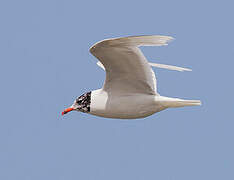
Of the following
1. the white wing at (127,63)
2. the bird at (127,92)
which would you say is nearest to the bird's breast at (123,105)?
the bird at (127,92)

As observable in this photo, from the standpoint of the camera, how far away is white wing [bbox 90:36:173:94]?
927 cm

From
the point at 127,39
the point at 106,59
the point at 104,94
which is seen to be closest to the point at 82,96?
the point at 104,94

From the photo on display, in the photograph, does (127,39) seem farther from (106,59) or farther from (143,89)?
(143,89)

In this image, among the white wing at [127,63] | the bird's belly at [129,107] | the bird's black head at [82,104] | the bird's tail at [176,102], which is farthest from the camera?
the bird's black head at [82,104]

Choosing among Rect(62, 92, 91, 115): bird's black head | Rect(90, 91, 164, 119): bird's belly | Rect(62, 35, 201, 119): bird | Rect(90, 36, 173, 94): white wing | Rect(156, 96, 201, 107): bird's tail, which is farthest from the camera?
Rect(62, 92, 91, 115): bird's black head

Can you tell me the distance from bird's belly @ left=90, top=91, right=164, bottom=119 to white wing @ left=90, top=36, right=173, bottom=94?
13cm

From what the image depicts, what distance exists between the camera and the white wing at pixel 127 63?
365 inches

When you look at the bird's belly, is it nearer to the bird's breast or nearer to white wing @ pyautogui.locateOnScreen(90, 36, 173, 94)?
the bird's breast

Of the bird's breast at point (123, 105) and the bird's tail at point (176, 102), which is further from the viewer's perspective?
the bird's breast at point (123, 105)

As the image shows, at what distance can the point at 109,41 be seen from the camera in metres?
9.43

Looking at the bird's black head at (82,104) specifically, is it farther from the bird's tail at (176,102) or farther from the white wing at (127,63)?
the bird's tail at (176,102)

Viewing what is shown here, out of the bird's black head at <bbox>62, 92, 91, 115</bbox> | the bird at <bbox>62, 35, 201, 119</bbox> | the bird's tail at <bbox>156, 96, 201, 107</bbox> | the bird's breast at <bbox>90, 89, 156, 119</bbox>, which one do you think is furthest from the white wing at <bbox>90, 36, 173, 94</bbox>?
the bird's black head at <bbox>62, 92, 91, 115</bbox>

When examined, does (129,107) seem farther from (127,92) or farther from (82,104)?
(82,104)

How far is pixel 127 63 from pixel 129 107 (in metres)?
0.82
